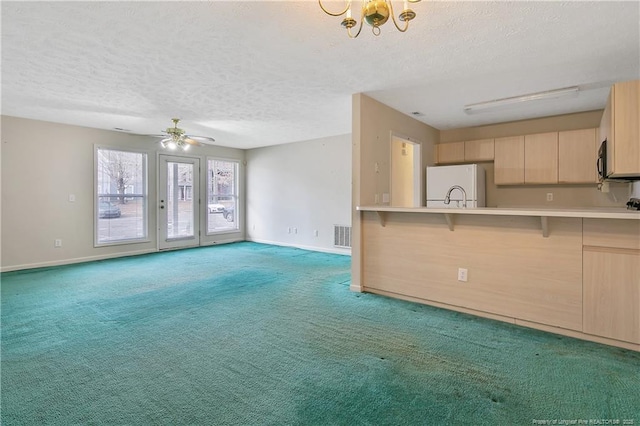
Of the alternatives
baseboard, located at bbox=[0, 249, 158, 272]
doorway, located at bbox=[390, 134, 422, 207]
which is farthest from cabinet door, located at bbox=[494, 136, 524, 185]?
baseboard, located at bbox=[0, 249, 158, 272]

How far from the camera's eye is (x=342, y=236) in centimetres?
647

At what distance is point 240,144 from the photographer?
7.55m

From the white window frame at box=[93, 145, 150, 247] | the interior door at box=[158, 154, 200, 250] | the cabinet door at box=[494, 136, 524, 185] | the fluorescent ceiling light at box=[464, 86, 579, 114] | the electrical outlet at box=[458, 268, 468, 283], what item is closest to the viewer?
the electrical outlet at box=[458, 268, 468, 283]

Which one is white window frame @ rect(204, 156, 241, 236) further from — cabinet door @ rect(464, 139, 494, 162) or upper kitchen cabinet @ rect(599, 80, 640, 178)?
upper kitchen cabinet @ rect(599, 80, 640, 178)

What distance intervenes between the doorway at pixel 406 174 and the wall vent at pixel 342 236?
1.19 m

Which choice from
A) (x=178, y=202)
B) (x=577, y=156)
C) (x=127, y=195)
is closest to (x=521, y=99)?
(x=577, y=156)

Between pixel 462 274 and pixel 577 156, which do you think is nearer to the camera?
pixel 462 274

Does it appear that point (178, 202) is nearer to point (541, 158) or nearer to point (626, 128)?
point (541, 158)

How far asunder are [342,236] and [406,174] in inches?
68.8

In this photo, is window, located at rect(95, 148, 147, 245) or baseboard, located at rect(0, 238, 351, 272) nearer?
baseboard, located at rect(0, 238, 351, 272)

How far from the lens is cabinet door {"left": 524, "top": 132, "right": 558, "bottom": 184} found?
178 inches

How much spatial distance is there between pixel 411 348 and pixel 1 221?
612 cm

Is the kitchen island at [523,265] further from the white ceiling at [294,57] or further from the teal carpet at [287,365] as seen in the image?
the white ceiling at [294,57]

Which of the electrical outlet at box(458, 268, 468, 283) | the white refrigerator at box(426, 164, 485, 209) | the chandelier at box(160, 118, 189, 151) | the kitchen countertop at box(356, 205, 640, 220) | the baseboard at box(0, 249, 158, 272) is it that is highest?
the chandelier at box(160, 118, 189, 151)
